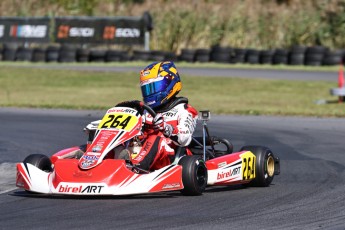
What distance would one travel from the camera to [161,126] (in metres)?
7.96

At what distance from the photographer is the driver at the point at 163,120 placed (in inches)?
310

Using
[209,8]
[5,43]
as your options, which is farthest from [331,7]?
[5,43]

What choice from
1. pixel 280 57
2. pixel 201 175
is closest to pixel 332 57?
pixel 280 57

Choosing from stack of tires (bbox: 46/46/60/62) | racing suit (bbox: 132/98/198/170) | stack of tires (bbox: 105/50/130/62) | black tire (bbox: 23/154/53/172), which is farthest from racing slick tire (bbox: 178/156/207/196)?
stack of tires (bbox: 46/46/60/62)

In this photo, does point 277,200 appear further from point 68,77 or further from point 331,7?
point 331,7

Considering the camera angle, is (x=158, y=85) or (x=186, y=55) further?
(x=186, y=55)

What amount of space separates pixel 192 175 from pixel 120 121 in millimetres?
775

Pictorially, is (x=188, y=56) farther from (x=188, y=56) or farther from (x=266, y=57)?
(x=266, y=57)

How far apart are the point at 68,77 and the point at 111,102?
579cm

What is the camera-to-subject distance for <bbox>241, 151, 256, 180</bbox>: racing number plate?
834 centimetres

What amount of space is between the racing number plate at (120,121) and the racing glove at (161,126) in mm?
203

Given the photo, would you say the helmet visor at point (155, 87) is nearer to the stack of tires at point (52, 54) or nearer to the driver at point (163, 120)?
the driver at point (163, 120)

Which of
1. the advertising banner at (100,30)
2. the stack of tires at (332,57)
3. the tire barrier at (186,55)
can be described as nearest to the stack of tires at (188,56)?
the tire barrier at (186,55)

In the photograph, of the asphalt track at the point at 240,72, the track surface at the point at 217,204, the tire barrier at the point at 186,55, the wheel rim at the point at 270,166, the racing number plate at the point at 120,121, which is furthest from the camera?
the tire barrier at the point at 186,55
